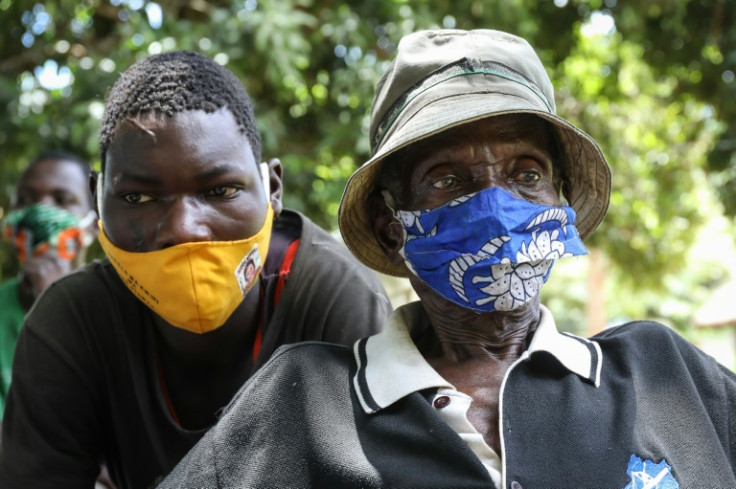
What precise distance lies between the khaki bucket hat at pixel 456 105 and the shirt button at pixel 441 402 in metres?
0.47

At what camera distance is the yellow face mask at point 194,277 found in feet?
7.94

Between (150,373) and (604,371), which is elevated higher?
(604,371)

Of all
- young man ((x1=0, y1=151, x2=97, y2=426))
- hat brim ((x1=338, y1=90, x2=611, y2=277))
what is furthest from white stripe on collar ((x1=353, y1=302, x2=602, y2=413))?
young man ((x1=0, y1=151, x2=97, y2=426))

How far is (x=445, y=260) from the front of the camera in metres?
2.12

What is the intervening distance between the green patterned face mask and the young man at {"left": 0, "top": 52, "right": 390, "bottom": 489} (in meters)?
1.70

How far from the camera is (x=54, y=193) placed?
4.61 metres

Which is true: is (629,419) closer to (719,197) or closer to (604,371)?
(604,371)

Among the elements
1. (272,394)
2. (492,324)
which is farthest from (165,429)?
(492,324)

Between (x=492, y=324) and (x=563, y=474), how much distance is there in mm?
452

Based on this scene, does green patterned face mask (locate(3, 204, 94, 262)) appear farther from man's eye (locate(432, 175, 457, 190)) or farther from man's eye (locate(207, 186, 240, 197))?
man's eye (locate(432, 175, 457, 190))

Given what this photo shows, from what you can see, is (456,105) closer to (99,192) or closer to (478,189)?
(478,189)

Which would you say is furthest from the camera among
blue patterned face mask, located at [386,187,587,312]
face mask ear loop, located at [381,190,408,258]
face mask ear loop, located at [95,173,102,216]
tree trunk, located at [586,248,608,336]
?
tree trunk, located at [586,248,608,336]

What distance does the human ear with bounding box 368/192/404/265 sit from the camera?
2369 mm

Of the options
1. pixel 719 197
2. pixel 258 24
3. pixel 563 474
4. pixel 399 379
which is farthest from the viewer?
pixel 719 197
